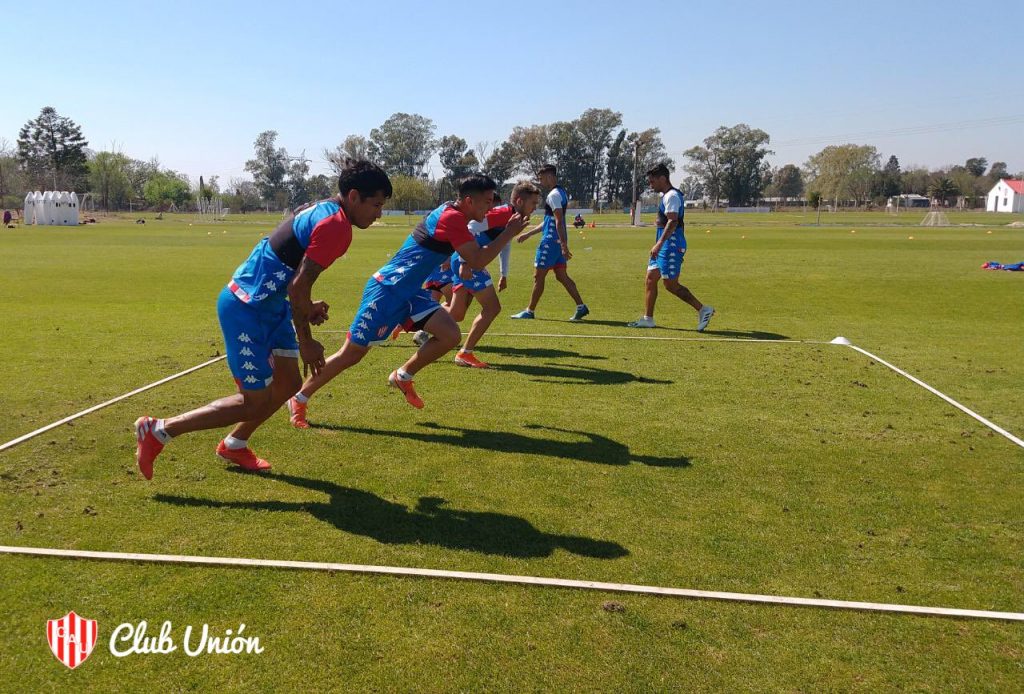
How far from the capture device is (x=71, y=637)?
11.1 feet

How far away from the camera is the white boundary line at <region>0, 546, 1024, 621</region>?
12.0ft

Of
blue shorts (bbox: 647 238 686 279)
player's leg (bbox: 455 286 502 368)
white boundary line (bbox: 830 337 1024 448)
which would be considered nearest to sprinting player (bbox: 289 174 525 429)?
player's leg (bbox: 455 286 502 368)

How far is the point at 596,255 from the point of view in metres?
29.0

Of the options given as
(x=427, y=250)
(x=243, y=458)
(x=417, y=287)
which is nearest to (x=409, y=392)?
(x=417, y=287)

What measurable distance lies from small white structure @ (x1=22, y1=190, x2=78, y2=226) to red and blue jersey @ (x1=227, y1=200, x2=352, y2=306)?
71709mm

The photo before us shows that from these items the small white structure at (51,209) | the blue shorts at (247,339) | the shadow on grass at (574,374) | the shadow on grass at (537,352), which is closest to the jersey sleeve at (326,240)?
the blue shorts at (247,339)

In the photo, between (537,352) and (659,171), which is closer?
(537,352)

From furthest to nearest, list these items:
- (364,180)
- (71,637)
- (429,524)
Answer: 1. (364,180)
2. (429,524)
3. (71,637)

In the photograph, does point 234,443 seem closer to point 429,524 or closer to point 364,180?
point 429,524

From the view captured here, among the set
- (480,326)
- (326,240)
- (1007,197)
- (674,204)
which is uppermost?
(1007,197)

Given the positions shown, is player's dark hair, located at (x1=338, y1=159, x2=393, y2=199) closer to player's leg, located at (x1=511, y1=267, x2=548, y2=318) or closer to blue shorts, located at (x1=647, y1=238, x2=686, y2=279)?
blue shorts, located at (x1=647, y1=238, x2=686, y2=279)

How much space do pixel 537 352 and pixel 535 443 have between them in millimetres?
4030

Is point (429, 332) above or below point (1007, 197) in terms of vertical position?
below

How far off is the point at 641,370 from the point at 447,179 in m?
99.1
